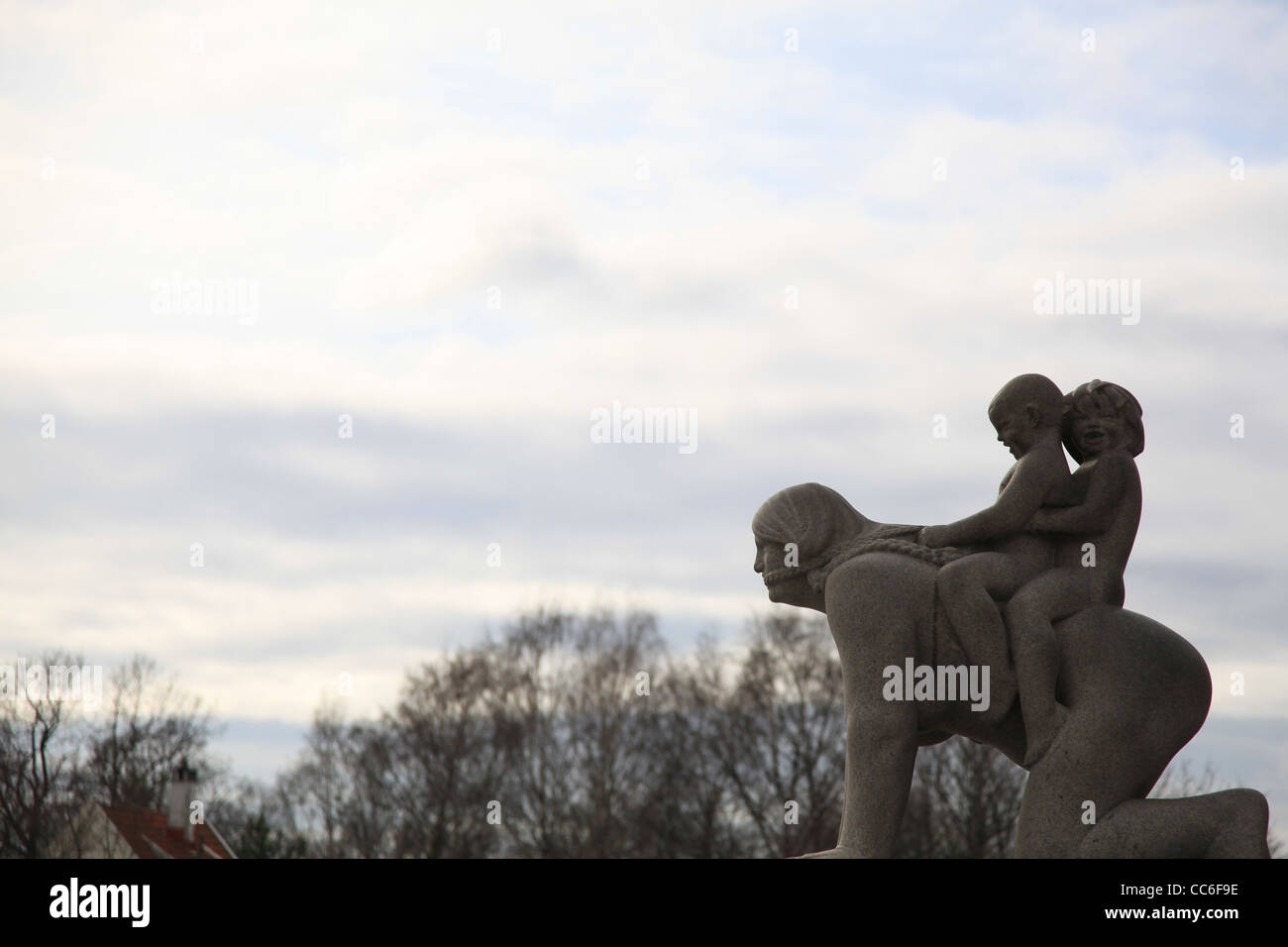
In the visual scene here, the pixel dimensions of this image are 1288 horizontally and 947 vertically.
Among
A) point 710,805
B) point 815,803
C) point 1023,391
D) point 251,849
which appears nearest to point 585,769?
point 710,805

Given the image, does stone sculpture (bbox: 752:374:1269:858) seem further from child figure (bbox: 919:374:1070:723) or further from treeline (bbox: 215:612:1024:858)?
treeline (bbox: 215:612:1024:858)

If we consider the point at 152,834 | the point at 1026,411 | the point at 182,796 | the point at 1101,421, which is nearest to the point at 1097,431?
the point at 1101,421

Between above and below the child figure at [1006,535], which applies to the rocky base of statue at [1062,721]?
below

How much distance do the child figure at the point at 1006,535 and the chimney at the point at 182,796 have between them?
1130 inches

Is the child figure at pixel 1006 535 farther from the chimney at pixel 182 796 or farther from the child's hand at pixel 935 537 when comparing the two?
the chimney at pixel 182 796

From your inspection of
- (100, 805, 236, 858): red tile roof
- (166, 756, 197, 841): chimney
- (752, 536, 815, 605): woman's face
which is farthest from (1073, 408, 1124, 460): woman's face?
(166, 756, 197, 841): chimney

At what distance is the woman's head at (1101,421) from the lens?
707 cm

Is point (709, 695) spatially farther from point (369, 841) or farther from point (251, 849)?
point (251, 849)

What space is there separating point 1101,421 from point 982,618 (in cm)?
113

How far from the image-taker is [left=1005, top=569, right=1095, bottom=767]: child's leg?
6.66 metres

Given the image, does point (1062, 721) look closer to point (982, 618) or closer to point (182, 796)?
point (982, 618)

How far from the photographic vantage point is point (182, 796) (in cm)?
3362

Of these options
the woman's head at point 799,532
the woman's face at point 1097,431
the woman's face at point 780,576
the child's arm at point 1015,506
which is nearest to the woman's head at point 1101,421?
the woman's face at point 1097,431
